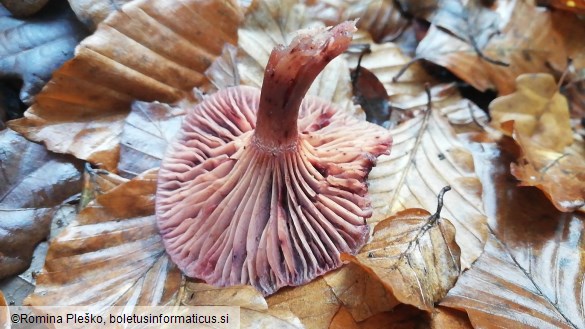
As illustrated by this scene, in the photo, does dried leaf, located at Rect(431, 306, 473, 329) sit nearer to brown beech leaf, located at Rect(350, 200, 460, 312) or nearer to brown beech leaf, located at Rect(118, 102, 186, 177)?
brown beech leaf, located at Rect(350, 200, 460, 312)

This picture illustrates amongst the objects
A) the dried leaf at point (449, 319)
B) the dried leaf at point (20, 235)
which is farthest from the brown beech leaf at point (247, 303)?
the dried leaf at point (20, 235)

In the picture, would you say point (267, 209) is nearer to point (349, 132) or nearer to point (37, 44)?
point (349, 132)

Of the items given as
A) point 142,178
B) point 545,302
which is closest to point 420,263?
point 545,302

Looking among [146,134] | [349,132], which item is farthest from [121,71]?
[349,132]

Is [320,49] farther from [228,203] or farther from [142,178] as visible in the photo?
[142,178]
